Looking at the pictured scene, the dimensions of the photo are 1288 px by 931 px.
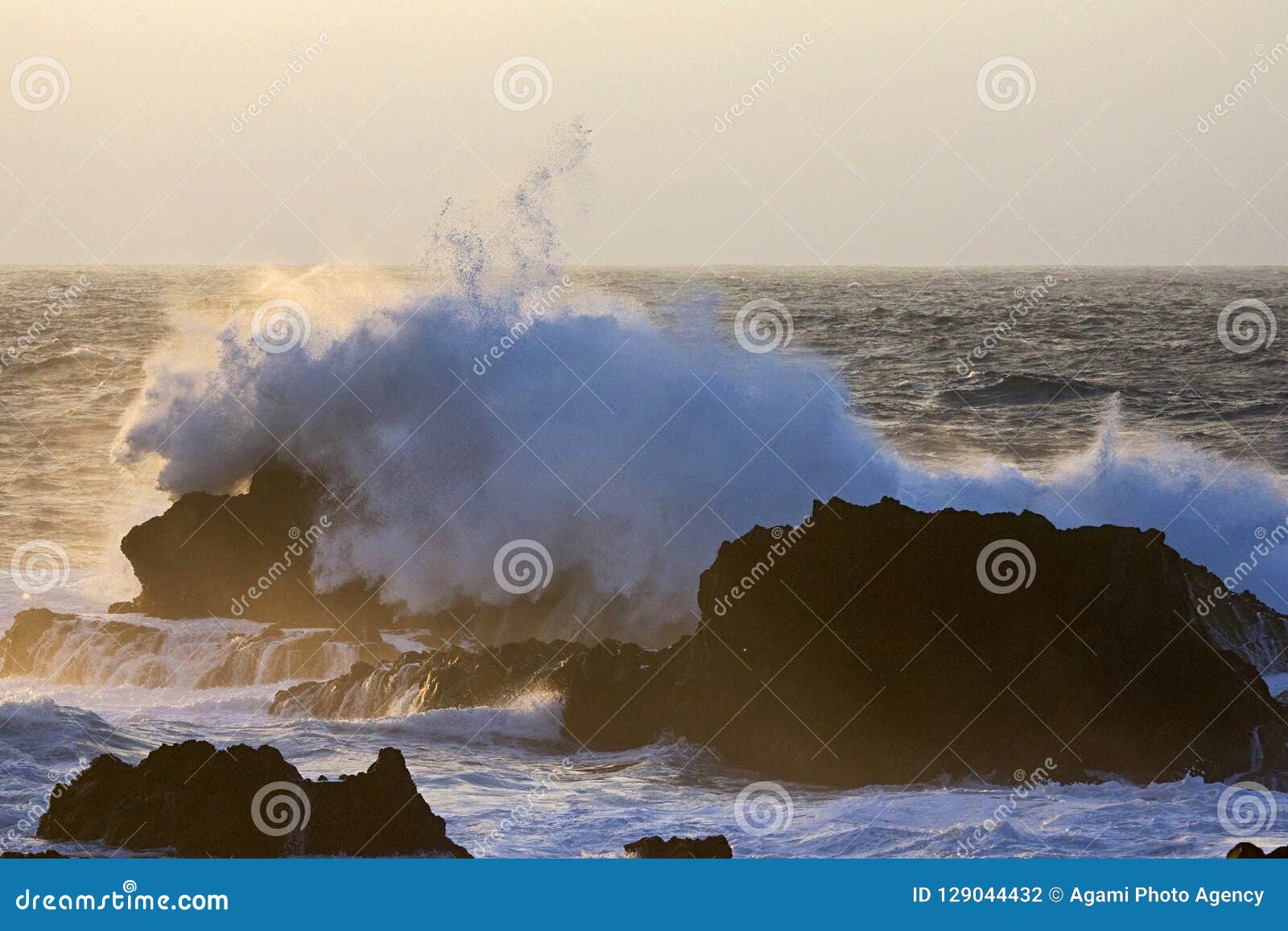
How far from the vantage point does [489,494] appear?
22328mm

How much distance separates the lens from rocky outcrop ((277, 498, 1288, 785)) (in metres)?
15.1

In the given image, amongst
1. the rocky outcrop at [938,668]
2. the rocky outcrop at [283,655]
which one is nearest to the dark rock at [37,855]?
the rocky outcrop at [938,668]

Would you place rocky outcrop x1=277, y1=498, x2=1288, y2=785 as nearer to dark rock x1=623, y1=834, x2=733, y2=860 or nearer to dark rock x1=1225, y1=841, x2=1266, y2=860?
dark rock x1=1225, y1=841, x2=1266, y2=860

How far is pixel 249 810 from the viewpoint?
12.6 meters

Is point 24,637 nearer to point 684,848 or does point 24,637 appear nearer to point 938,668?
point 684,848

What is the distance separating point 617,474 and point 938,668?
24.1 ft

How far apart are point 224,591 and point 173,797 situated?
8.57 m

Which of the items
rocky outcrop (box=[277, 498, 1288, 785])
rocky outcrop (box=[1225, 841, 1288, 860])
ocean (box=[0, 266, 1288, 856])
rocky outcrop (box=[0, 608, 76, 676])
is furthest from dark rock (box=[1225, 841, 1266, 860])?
rocky outcrop (box=[0, 608, 76, 676])

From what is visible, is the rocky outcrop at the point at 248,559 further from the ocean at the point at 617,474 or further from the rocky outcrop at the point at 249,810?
the rocky outcrop at the point at 249,810

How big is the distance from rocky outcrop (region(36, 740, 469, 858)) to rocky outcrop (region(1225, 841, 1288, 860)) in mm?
5488

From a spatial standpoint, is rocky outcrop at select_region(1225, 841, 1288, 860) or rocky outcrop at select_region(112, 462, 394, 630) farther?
rocky outcrop at select_region(112, 462, 394, 630)

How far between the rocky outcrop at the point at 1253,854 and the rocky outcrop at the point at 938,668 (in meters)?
2.60

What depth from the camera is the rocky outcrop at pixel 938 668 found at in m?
15.1

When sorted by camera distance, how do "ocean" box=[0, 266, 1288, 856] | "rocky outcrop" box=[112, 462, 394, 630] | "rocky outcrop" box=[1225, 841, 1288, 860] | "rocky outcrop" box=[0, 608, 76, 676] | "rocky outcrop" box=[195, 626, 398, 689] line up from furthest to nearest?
"rocky outcrop" box=[112, 462, 394, 630] < "rocky outcrop" box=[0, 608, 76, 676] < "rocky outcrop" box=[195, 626, 398, 689] < "ocean" box=[0, 266, 1288, 856] < "rocky outcrop" box=[1225, 841, 1288, 860]
